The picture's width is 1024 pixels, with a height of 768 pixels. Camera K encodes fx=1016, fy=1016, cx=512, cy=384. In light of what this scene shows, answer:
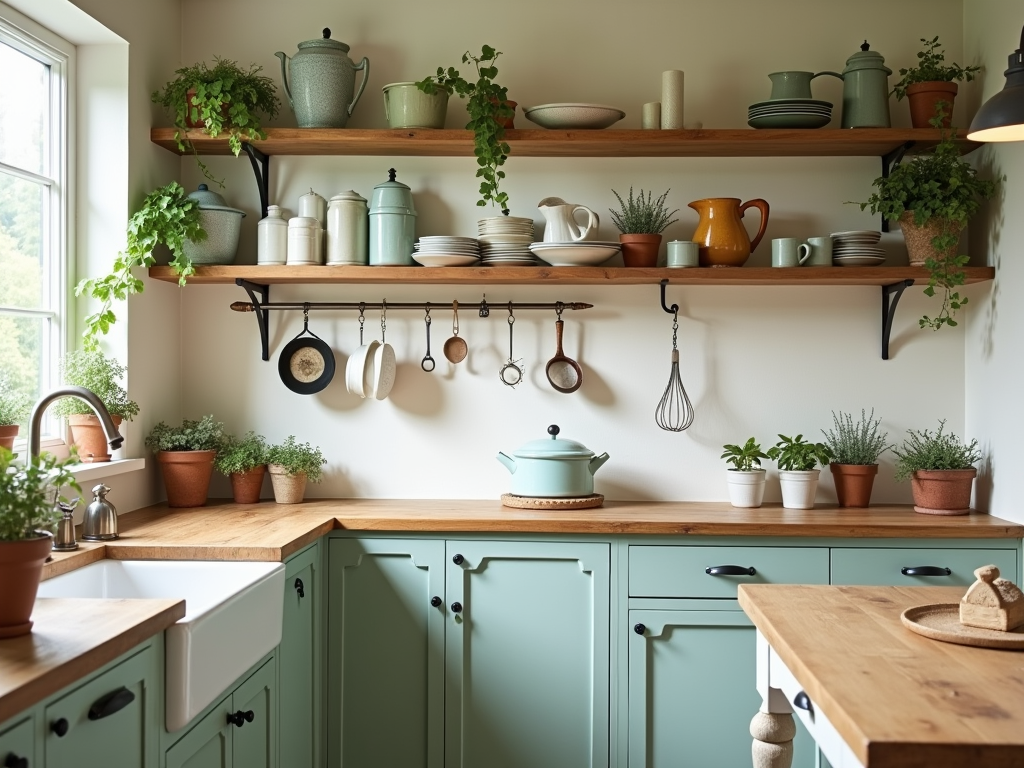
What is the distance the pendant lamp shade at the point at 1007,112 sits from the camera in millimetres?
1742

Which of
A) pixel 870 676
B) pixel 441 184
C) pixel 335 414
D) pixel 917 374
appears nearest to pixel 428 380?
pixel 335 414

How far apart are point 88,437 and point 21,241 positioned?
565 millimetres

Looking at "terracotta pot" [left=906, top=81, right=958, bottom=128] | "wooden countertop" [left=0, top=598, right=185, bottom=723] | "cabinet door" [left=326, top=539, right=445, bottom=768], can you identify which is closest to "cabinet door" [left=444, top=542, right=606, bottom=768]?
"cabinet door" [left=326, top=539, right=445, bottom=768]

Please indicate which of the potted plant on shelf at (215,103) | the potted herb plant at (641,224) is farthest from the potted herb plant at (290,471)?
the potted herb plant at (641,224)

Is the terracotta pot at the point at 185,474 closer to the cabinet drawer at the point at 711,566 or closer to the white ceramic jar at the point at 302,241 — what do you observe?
the white ceramic jar at the point at 302,241

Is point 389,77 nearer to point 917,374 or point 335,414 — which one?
point 335,414

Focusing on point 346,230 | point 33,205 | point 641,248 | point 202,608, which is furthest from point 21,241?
point 641,248

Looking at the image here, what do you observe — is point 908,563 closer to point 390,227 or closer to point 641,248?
point 641,248

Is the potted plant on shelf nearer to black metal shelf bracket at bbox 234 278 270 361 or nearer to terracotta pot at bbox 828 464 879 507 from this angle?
black metal shelf bracket at bbox 234 278 270 361

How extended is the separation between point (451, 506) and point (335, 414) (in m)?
0.55

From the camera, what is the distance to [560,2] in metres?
3.42

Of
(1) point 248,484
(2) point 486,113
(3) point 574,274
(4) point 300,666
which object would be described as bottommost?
(4) point 300,666

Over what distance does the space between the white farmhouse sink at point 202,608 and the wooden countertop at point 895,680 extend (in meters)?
1.06

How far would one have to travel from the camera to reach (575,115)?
3.18 meters
